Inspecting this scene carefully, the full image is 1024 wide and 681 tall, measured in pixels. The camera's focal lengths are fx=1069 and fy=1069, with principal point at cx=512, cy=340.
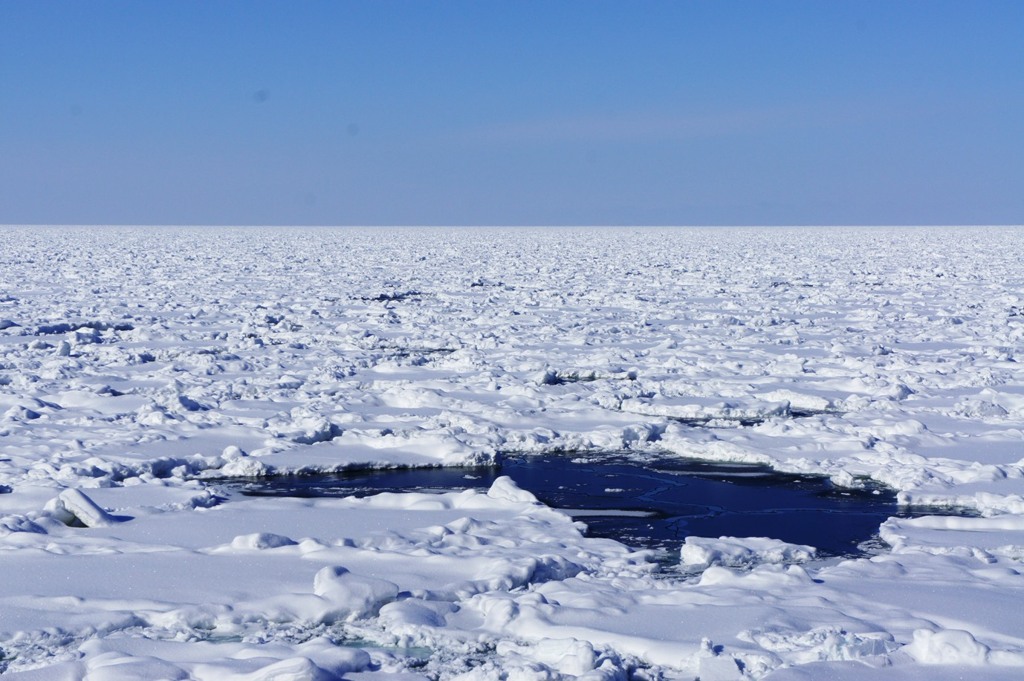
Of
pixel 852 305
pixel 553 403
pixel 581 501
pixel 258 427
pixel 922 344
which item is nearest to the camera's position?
pixel 581 501

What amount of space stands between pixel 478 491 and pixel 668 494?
108 centimetres

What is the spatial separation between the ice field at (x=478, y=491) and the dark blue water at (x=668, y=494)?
0.56 ft

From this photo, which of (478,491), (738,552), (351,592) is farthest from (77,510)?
(738,552)

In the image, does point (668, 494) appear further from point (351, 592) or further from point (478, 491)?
point (351, 592)

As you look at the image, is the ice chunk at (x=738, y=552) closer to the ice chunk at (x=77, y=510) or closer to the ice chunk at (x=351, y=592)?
the ice chunk at (x=351, y=592)

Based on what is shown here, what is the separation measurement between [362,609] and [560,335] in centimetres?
822


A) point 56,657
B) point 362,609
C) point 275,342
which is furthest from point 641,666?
point 275,342

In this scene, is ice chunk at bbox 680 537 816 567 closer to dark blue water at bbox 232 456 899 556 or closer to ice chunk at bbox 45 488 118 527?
dark blue water at bbox 232 456 899 556

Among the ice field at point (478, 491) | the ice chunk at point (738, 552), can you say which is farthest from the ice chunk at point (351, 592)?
the ice chunk at point (738, 552)

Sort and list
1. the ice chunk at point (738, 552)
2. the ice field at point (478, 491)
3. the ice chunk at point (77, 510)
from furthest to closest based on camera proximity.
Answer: the ice chunk at point (77, 510), the ice chunk at point (738, 552), the ice field at point (478, 491)

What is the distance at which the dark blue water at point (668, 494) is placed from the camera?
5.38 metres

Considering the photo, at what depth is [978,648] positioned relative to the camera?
3.51 metres

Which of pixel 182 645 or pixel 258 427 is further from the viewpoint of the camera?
pixel 258 427

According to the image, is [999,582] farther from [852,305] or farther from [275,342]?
[852,305]
